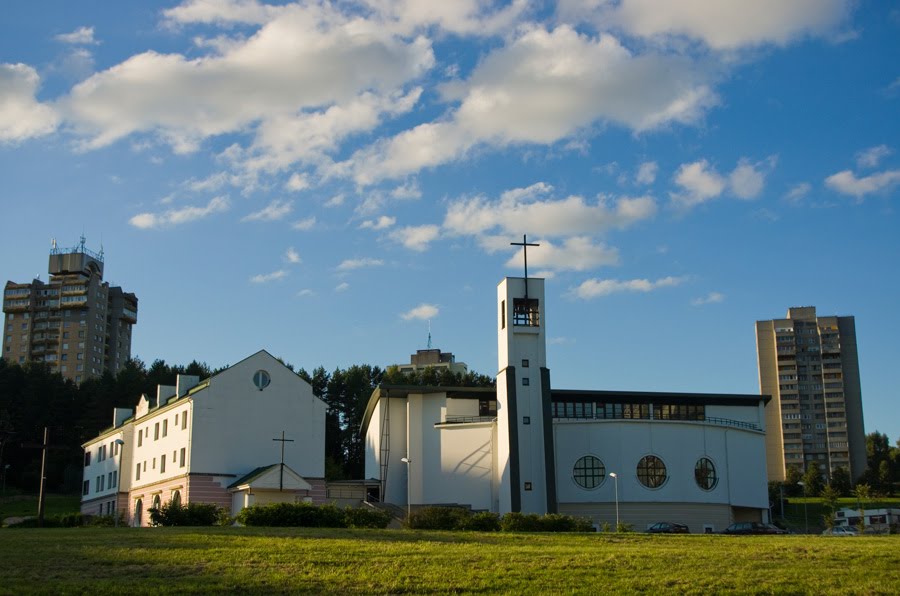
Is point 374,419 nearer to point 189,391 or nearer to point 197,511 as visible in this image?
point 189,391

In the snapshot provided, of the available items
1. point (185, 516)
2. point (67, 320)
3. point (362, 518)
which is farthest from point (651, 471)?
point (67, 320)

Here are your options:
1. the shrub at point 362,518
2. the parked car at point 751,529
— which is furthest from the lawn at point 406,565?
the parked car at point 751,529

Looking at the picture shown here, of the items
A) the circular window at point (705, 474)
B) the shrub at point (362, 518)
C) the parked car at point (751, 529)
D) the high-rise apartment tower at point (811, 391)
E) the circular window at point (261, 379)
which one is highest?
the high-rise apartment tower at point (811, 391)

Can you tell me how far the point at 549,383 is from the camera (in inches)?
2520

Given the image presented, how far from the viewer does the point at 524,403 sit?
63594 millimetres

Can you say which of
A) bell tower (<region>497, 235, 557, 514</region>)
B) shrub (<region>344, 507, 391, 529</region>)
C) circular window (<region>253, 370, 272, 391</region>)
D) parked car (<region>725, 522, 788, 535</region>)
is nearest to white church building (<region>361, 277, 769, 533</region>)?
bell tower (<region>497, 235, 557, 514</region>)

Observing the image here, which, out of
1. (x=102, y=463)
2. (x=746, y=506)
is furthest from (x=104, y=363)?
(x=746, y=506)

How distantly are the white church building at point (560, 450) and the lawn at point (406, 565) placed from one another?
2958 centimetres

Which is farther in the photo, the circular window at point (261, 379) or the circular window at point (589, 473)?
the circular window at point (589, 473)

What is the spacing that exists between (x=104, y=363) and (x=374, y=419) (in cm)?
9848

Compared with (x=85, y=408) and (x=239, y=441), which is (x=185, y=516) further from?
(x=85, y=408)

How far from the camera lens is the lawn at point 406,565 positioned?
23.0m

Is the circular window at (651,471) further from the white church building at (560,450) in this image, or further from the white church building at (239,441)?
the white church building at (239,441)

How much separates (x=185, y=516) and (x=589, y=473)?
3268cm
